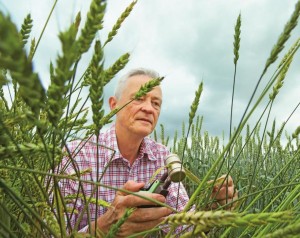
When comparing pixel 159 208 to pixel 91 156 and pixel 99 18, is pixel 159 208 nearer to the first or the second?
pixel 99 18

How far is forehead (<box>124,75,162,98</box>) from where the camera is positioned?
267 centimetres

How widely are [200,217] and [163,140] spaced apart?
3147mm

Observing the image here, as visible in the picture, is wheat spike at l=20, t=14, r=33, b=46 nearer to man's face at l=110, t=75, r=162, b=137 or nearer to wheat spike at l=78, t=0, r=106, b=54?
wheat spike at l=78, t=0, r=106, b=54

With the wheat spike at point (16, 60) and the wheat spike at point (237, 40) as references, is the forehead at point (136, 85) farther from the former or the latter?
the wheat spike at point (16, 60)

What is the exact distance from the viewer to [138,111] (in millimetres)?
2555

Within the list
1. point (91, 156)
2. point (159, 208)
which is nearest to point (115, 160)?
point (91, 156)

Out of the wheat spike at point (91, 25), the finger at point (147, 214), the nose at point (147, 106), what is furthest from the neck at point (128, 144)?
the wheat spike at point (91, 25)

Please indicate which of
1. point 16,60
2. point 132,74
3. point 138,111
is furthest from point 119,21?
point 132,74

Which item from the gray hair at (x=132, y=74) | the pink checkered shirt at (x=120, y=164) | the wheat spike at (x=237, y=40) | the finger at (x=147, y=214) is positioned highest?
the gray hair at (x=132, y=74)

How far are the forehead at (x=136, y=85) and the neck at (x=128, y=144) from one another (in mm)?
264

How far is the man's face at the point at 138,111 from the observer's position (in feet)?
8.15

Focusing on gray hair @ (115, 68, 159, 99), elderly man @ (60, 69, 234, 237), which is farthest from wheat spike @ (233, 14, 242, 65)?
gray hair @ (115, 68, 159, 99)

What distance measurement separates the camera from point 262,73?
0.59m

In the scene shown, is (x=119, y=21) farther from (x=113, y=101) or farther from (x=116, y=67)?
(x=113, y=101)
